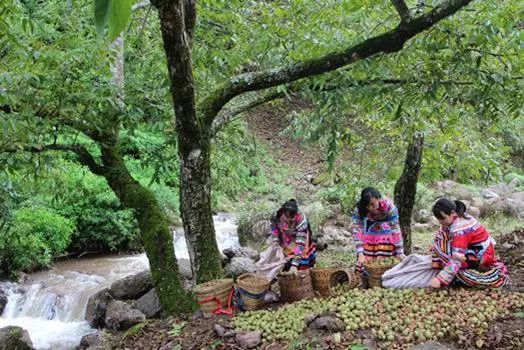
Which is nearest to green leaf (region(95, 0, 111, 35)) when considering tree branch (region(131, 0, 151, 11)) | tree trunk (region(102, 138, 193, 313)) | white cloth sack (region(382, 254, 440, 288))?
white cloth sack (region(382, 254, 440, 288))

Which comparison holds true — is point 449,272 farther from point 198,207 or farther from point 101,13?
point 101,13

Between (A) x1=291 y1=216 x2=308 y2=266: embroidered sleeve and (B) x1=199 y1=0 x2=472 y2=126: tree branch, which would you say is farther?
(A) x1=291 y1=216 x2=308 y2=266: embroidered sleeve

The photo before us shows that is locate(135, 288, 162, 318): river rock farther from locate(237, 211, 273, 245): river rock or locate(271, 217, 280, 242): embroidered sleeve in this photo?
locate(237, 211, 273, 245): river rock

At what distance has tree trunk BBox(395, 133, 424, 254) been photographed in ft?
21.1

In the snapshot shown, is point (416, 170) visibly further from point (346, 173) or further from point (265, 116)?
point (265, 116)

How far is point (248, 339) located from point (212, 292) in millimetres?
739

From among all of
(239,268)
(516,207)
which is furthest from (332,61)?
(516,207)

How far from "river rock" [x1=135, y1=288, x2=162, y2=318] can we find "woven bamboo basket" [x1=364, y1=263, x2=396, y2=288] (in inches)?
99.4

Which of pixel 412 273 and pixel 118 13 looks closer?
→ pixel 118 13

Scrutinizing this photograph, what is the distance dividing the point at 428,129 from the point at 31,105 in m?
4.51

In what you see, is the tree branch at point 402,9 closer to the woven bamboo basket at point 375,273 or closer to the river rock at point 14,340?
the woven bamboo basket at point 375,273

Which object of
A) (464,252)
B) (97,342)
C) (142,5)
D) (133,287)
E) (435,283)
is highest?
(142,5)

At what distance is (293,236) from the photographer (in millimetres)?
5172

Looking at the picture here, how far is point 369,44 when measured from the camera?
3816mm
